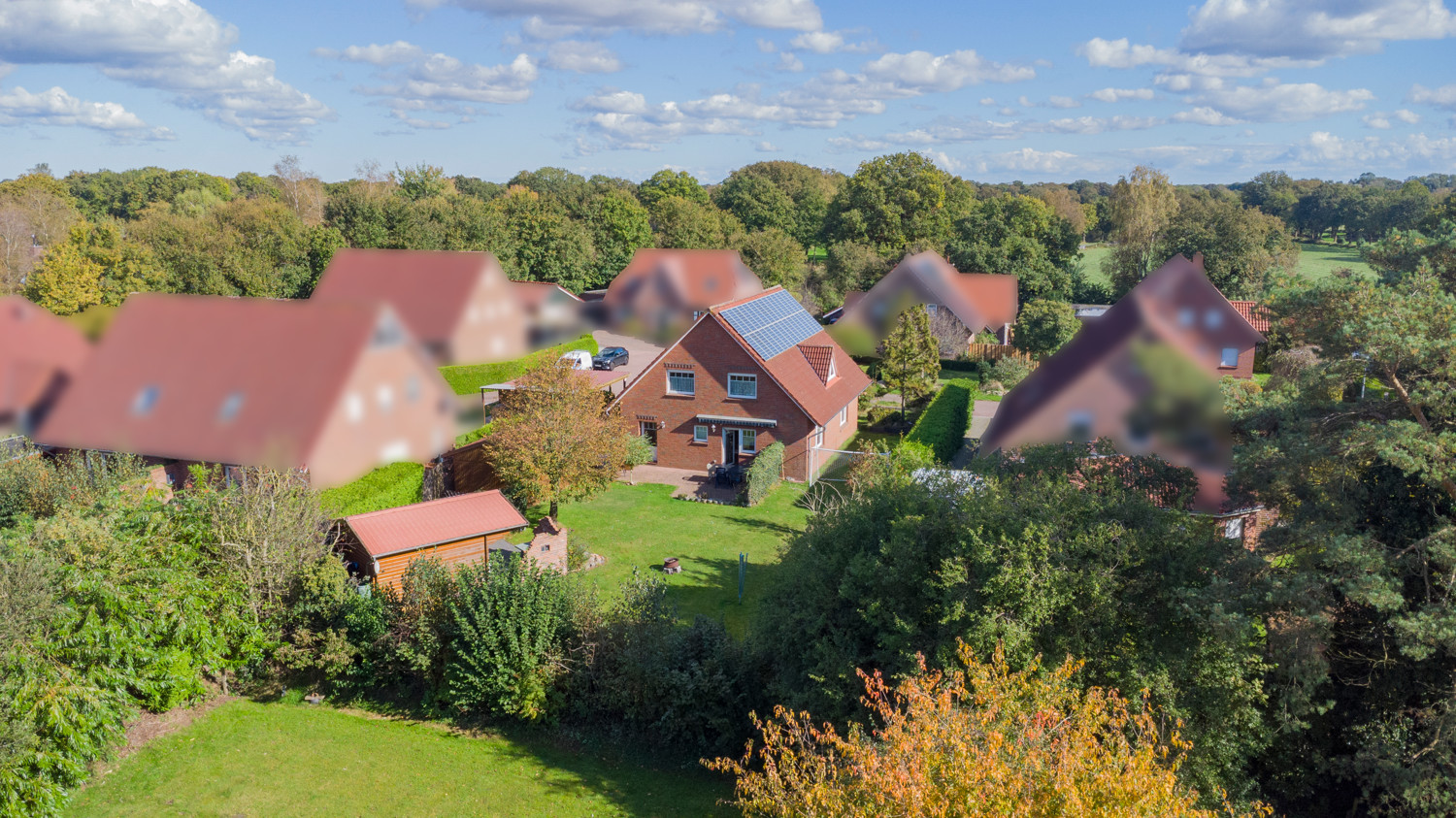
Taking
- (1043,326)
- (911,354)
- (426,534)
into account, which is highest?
(1043,326)

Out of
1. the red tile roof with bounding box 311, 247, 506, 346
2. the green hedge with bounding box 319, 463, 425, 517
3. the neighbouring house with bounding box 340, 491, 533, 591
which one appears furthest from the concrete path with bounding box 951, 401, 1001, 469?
the red tile roof with bounding box 311, 247, 506, 346

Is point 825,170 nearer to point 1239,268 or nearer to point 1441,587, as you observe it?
point 1239,268

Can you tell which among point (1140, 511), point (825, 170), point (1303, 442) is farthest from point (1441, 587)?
point (825, 170)

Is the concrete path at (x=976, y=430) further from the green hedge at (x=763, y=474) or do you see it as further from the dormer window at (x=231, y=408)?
the dormer window at (x=231, y=408)

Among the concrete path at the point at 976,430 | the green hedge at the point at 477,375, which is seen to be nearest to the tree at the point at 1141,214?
the concrete path at the point at 976,430

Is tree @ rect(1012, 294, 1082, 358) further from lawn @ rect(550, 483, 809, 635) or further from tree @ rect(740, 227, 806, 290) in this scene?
tree @ rect(740, 227, 806, 290)

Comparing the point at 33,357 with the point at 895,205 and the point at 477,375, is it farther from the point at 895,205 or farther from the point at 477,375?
the point at 895,205

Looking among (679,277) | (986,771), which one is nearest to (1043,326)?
(986,771)
